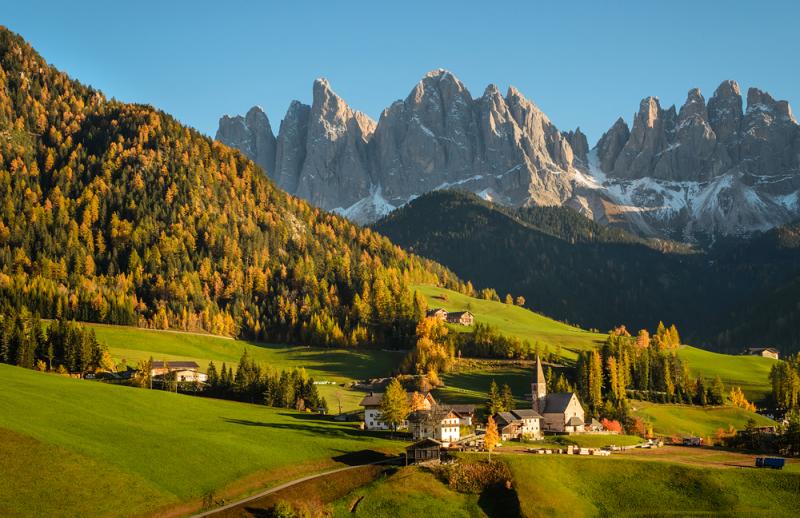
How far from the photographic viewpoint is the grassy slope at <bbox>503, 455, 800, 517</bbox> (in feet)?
295

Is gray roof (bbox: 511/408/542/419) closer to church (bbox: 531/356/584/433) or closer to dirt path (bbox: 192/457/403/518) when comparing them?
church (bbox: 531/356/584/433)

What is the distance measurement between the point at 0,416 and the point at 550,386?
104754 mm

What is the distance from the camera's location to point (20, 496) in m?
79.0

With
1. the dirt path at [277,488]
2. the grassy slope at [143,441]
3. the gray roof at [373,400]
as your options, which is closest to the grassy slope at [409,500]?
the dirt path at [277,488]

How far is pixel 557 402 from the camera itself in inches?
5778

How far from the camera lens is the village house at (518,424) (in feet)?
442

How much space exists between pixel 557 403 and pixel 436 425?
97.4ft

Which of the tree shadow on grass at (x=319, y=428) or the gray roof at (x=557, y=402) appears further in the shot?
the gray roof at (x=557, y=402)

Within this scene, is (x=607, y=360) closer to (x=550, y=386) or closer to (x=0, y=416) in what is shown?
(x=550, y=386)

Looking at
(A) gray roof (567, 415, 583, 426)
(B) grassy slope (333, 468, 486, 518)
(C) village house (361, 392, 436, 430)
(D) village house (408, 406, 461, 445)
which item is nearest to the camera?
(B) grassy slope (333, 468, 486, 518)

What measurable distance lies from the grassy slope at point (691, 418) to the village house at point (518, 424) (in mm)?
25610

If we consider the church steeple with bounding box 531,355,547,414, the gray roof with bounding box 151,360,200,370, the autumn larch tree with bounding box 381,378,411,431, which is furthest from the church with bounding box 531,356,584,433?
the gray roof with bounding box 151,360,200,370

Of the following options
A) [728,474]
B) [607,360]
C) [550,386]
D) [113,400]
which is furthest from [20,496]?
[607,360]

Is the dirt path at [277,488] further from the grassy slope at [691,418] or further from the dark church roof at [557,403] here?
the grassy slope at [691,418]
